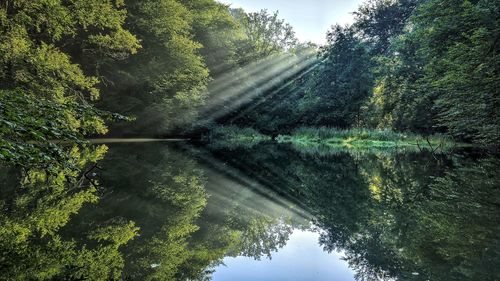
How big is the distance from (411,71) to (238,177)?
25.6m

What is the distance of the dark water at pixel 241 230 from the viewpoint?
3500 millimetres

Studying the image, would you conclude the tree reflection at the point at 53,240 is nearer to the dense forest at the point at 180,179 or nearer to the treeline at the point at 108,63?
the dense forest at the point at 180,179

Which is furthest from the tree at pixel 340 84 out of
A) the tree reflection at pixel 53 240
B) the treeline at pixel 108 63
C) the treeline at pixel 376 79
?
the tree reflection at pixel 53 240

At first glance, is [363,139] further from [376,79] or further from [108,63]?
[108,63]

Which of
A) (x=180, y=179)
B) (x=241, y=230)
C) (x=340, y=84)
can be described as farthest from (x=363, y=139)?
(x=241, y=230)

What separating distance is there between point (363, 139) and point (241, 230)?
31510 millimetres

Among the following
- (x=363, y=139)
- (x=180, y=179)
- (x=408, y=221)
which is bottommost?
(x=180, y=179)

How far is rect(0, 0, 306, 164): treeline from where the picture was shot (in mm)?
3955

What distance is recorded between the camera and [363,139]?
34719 millimetres

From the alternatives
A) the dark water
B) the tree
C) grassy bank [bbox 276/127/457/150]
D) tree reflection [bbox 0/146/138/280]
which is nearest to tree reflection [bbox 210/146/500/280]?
the dark water

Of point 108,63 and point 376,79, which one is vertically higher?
point 376,79

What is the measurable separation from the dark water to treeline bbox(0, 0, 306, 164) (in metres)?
0.71

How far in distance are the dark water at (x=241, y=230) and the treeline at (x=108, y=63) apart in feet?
2.34

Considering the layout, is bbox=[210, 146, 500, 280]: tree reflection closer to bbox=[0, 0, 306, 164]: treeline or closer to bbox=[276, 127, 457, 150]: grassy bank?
bbox=[0, 0, 306, 164]: treeline
